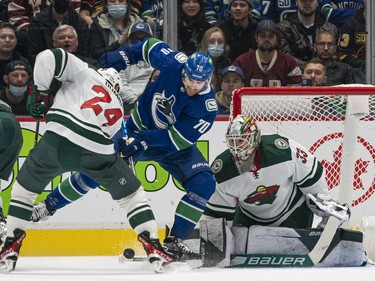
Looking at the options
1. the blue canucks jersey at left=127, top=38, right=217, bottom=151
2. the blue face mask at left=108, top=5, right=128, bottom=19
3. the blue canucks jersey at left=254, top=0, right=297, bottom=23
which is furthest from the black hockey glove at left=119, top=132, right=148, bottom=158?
the blue canucks jersey at left=254, top=0, right=297, bottom=23

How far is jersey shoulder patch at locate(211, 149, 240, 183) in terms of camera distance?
563cm

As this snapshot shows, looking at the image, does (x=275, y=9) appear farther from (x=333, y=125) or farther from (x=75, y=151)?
(x=75, y=151)

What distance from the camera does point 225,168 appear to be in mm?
5672

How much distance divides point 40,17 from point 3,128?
5.26ft

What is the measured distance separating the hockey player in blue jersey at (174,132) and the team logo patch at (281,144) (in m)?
0.45

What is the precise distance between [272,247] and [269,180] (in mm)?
333

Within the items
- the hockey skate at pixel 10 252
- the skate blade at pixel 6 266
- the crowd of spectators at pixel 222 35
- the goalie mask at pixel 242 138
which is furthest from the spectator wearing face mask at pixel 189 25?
the skate blade at pixel 6 266

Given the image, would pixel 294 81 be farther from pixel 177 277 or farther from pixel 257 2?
pixel 177 277

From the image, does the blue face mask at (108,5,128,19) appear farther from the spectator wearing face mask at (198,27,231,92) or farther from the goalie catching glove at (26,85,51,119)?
the goalie catching glove at (26,85,51,119)

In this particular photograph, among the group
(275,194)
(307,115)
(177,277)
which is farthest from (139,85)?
(177,277)

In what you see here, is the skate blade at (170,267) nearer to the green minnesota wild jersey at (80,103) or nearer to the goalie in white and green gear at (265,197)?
the goalie in white and green gear at (265,197)

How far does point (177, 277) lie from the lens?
4922mm

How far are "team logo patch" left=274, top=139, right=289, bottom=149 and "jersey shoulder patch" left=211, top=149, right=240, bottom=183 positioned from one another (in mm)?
238

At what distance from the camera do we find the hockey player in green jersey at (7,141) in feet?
20.0
